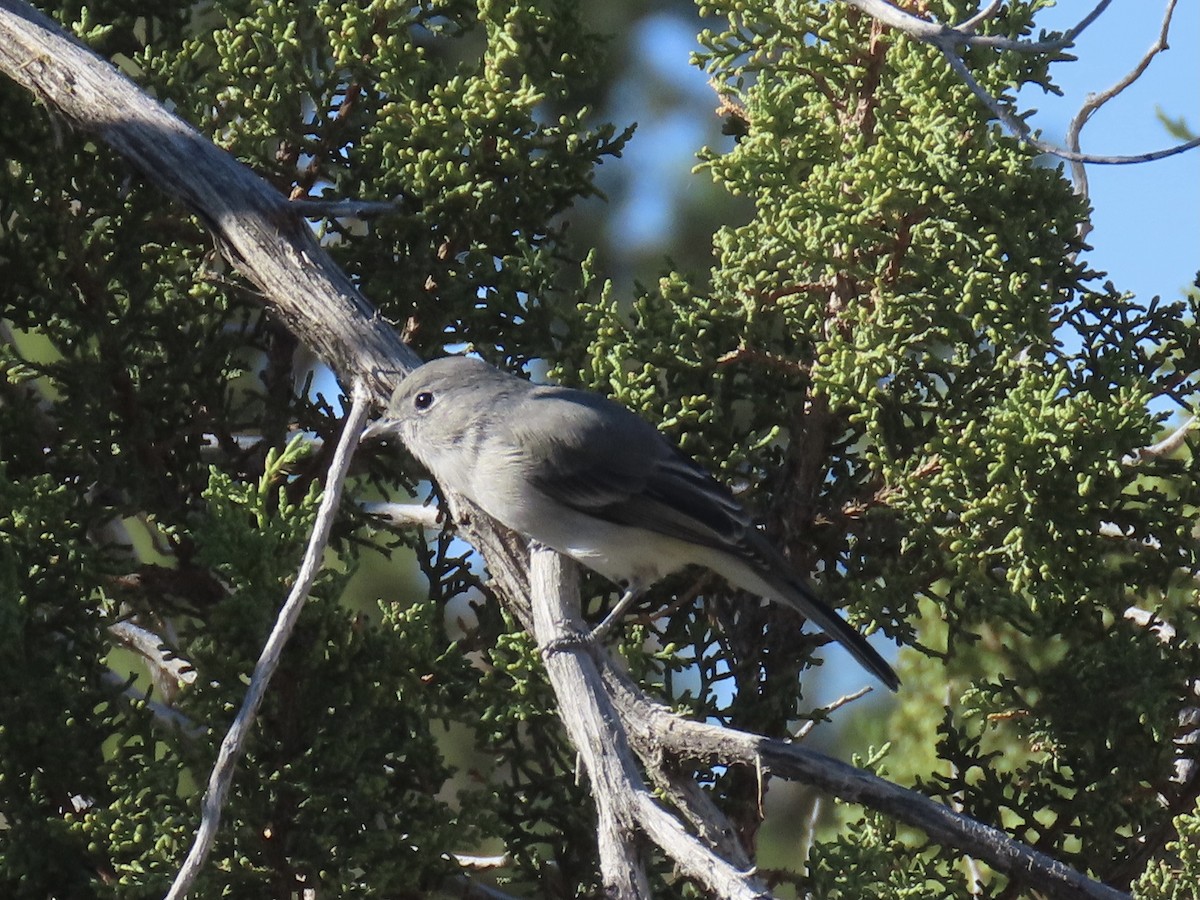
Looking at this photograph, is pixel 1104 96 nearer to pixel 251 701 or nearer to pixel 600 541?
pixel 600 541

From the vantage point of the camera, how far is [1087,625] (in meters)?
3.44

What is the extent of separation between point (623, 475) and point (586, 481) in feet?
0.43

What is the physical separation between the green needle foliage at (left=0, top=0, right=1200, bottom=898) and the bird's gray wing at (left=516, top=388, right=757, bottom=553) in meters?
0.09

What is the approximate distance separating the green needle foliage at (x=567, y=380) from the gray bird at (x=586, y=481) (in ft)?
0.35

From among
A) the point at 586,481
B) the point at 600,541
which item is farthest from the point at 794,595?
the point at 586,481

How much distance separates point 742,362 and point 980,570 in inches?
31.5

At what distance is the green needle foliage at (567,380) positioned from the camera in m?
3.14

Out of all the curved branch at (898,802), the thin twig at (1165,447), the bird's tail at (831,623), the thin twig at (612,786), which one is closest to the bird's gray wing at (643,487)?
the bird's tail at (831,623)

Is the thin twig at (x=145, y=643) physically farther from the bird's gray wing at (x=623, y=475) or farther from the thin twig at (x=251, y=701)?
Result: the thin twig at (x=251, y=701)

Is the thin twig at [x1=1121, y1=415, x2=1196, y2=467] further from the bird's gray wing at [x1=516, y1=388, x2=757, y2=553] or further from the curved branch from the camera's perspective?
the curved branch

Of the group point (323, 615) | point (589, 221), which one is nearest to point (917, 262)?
point (323, 615)

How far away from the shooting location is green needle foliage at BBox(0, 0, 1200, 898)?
3.14m

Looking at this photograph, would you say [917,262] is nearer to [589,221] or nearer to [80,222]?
[80,222]

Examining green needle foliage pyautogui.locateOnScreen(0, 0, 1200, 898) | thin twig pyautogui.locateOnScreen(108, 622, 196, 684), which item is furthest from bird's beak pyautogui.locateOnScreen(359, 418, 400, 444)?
thin twig pyautogui.locateOnScreen(108, 622, 196, 684)
